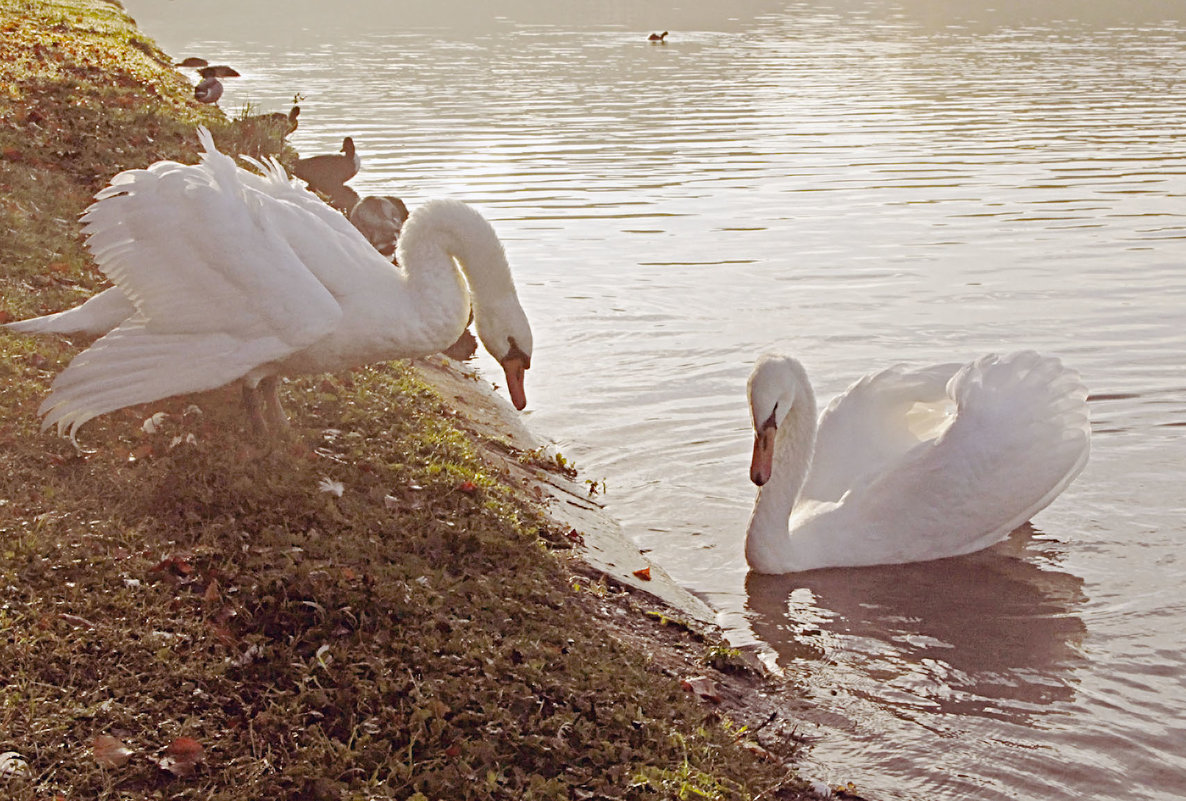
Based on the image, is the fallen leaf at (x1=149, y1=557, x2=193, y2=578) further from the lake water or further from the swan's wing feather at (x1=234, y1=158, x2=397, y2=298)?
the lake water

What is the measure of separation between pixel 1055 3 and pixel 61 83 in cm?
5824

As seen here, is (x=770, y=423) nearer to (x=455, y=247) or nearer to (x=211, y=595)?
(x=455, y=247)

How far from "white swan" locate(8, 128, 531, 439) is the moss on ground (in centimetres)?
47

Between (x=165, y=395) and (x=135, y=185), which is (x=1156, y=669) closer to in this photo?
(x=165, y=395)

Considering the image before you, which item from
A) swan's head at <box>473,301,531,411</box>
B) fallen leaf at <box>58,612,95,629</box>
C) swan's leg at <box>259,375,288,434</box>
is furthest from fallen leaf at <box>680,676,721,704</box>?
swan's leg at <box>259,375,288,434</box>

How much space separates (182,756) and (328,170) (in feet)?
34.5

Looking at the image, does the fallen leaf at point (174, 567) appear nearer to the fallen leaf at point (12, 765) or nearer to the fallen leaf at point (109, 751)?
the fallen leaf at point (109, 751)

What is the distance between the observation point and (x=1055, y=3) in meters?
62.3

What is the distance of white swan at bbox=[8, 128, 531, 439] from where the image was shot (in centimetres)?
649

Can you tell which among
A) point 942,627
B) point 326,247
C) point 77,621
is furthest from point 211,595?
point 942,627

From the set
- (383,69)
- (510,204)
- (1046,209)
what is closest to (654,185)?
(510,204)

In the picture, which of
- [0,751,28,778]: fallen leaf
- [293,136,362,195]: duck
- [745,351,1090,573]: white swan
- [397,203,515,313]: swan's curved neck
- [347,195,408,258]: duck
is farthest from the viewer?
[293,136,362,195]: duck

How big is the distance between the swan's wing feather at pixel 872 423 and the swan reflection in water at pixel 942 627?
2.72 feet

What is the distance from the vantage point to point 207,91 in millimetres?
18734
